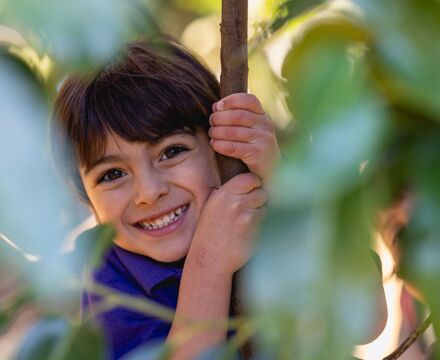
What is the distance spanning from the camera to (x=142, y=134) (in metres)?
1.02

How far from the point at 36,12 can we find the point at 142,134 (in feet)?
2.37

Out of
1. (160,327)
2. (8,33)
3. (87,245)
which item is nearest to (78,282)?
(87,245)

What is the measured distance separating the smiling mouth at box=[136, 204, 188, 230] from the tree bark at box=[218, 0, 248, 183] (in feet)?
0.85

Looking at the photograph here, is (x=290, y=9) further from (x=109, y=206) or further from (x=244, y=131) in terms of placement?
(x=109, y=206)

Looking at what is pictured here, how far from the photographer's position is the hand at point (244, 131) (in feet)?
2.58

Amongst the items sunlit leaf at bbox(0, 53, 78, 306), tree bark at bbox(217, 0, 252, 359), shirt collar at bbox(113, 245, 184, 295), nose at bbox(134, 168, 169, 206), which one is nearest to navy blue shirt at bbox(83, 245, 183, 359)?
shirt collar at bbox(113, 245, 184, 295)

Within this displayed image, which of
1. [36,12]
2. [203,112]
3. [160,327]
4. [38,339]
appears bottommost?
[160,327]

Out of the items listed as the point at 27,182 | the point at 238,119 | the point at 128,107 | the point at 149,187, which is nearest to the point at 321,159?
the point at 27,182

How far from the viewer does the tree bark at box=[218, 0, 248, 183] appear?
682 millimetres

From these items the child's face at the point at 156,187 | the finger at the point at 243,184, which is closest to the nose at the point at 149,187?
the child's face at the point at 156,187

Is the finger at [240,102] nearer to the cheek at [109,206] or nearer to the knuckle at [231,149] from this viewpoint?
the knuckle at [231,149]

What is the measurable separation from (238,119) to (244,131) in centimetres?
1

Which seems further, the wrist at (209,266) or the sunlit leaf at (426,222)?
the wrist at (209,266)

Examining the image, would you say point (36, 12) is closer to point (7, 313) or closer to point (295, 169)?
point (295, 169)
